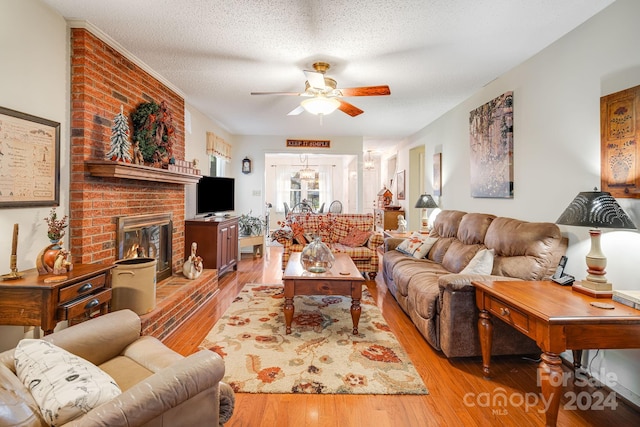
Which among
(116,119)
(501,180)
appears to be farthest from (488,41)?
(116,119)

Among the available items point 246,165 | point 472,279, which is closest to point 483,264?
point 472,279

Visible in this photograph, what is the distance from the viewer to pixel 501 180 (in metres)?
3.45

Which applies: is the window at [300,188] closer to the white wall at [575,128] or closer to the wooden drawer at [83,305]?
the white wall at [575,128]

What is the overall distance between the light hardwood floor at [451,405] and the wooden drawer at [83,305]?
112 cm

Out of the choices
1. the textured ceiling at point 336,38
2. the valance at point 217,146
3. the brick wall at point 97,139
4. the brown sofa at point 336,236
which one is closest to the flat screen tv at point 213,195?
the valance at point 217,146

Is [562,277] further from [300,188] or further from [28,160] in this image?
[300,188]

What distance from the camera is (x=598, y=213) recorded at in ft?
5.93

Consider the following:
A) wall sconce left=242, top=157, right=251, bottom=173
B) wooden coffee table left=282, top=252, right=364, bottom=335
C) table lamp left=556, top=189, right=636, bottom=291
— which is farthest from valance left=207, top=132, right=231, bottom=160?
table lamp left=556, top=189, right=636, bottom=291

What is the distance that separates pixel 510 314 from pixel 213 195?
4431mm

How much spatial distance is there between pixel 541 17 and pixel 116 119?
3.37 m

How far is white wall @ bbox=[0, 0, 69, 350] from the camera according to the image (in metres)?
2.00

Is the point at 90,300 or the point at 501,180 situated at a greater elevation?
the point at 501,180

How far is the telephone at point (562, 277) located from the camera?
83.7 inches

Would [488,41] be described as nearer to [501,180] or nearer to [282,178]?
[501,180]
